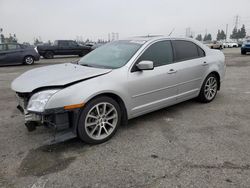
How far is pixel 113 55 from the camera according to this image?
11.8 feet

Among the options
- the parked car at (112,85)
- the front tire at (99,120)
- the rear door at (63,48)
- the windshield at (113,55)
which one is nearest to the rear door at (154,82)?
the parked car at (112,85)

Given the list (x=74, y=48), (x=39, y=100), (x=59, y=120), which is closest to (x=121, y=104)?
(x=59, y=120)

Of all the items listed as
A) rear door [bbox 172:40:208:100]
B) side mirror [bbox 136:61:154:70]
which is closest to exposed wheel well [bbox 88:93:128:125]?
side mirror [bbox 136:61:154:70]

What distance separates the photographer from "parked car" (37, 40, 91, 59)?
17.8 metres

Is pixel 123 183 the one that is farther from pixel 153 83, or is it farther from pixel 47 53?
pixel 47 53

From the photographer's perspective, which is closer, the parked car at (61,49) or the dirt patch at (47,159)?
the dirt patch at (47,159)

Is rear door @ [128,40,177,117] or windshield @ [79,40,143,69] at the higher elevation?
windshield @ [79,40,143,69]

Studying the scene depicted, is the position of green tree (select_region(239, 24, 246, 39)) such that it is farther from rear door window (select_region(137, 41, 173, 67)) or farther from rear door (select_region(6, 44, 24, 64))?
rear door window (select_region(137, 41, 173, 67))

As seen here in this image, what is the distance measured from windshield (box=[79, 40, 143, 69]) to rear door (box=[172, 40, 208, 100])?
886mm

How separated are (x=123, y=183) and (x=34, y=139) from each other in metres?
1.70

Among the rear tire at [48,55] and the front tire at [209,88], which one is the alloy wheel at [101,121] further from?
the rear tire at [48,55]

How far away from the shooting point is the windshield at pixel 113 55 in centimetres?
332

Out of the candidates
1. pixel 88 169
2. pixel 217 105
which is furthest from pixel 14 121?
pixel 217 105

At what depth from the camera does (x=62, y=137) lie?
8.70 feet
